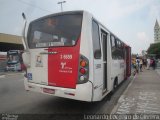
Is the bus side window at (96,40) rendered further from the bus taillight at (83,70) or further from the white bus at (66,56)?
the bus taillight at (83,70)

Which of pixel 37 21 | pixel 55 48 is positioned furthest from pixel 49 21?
pixel 55 48

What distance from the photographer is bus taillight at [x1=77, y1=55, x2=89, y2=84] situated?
5117 mm

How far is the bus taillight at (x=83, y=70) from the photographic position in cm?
512

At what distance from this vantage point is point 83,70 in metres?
5.15

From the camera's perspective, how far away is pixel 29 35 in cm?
655

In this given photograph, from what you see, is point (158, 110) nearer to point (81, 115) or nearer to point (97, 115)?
point (97, 115)

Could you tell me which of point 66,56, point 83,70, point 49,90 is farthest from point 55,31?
point 49,90

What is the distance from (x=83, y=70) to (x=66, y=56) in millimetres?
641

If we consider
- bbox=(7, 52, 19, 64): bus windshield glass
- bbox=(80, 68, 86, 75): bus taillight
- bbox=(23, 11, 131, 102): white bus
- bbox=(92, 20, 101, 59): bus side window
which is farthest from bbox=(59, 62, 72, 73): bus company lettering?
bbox=(7, 52, 19, 64): bus windshield glass

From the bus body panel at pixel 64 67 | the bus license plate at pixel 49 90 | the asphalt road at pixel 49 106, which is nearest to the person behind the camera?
the bus body panel at pixel 64 67

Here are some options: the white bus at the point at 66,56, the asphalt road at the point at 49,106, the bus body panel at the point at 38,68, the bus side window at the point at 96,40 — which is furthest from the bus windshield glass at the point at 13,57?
the bus side window at the point at 96,40

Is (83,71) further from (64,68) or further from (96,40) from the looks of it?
(96,40)

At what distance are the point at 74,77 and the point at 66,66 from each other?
389mm

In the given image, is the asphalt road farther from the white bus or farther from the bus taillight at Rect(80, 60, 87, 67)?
the bus taillight at Rect(80, 60, 87, 67)
